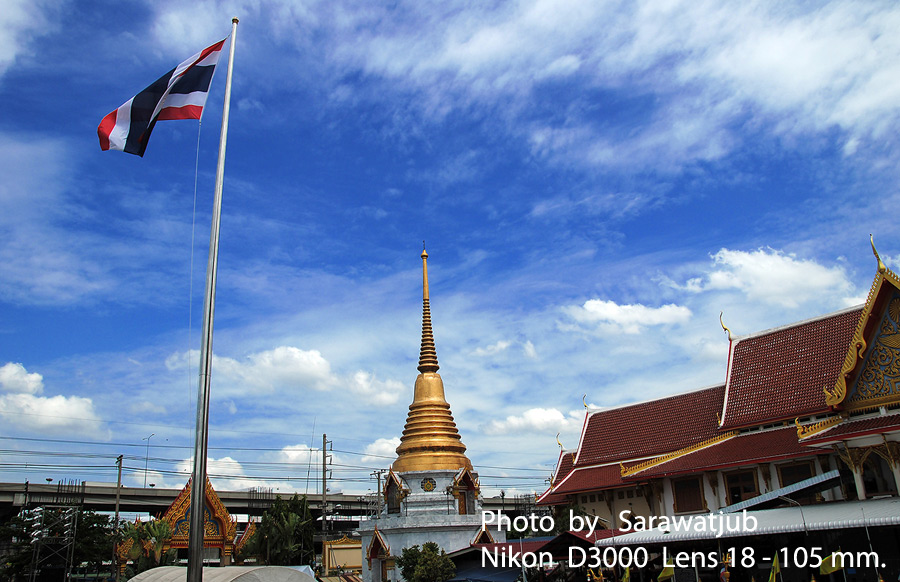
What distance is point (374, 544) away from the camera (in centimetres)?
3134

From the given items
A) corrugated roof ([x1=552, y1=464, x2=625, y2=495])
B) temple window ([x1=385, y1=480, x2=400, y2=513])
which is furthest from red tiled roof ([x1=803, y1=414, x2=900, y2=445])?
temple window ([x1=385, y1=480, x2=400, y2=513])

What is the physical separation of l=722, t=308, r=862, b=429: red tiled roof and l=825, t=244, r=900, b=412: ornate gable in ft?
9.25

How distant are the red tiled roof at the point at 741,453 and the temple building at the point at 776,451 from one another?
0.06 m

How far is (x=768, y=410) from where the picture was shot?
2481 cm

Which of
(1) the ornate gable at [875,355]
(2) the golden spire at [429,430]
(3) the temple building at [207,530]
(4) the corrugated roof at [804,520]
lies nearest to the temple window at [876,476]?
(4) the corrugated roof at [804,520]

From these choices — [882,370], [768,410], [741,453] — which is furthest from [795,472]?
[882,370]

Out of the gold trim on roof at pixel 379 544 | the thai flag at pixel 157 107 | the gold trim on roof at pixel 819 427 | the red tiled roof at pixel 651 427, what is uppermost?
the thai flag at pixel 157 107

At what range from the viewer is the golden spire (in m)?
32.4

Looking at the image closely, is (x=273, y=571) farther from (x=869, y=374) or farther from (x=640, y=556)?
(x=869, y=374)

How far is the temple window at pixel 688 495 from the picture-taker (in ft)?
81.8

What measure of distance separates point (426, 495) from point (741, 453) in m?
13.9

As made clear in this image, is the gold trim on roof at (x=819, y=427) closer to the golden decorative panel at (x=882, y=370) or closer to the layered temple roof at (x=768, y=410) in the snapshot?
the layered temple roof at (x=768, y=410)

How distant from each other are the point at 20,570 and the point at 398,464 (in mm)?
20905

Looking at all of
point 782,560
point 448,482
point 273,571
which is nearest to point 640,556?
point 782,560
